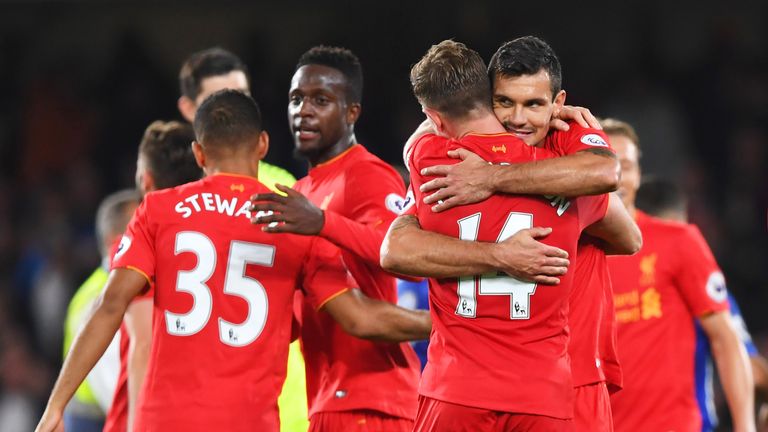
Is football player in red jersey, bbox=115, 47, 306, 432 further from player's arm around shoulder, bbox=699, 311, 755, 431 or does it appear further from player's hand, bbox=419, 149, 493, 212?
player's arm around shoulder, bbox=699, 311, 755, 431

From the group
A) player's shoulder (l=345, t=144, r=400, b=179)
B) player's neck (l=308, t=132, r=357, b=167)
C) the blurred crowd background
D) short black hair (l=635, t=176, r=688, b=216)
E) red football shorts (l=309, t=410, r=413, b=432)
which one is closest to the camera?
red football shorts (l=309, t=410, r=413, b=432)

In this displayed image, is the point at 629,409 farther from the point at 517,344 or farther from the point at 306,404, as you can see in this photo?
the point at 517,344

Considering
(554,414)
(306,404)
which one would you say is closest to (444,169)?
(554,414)

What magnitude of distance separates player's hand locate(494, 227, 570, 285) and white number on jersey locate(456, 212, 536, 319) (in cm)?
4

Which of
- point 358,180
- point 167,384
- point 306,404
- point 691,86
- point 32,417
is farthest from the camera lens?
point 691,86

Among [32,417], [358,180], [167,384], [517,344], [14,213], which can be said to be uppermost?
[358,180]

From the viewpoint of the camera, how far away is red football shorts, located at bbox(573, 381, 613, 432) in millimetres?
4180

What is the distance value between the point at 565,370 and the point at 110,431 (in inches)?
87.2

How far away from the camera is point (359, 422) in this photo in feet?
16.0

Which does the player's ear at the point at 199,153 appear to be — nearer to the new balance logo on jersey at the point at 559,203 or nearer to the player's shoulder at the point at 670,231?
the new balance logo on jersey at the point at 559,203

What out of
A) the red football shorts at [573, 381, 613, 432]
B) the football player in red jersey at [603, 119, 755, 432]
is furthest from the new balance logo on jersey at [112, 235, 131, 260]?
the football player in red jersey at [603, 119, 755, 432]

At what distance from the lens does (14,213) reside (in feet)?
39.8

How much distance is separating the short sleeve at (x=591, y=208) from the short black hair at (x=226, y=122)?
1.33 m

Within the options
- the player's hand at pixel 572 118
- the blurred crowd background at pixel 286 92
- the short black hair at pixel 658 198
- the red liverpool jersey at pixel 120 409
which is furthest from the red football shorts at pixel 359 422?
the blurred crowd background at pixel 286 92
